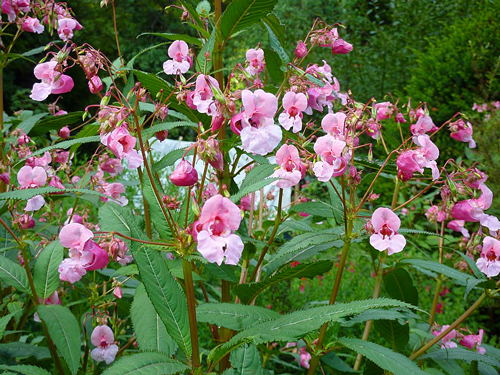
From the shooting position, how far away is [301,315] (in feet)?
2.94

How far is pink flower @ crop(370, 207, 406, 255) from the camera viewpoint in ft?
3.66

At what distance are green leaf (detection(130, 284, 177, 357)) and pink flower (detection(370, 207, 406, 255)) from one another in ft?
1.83

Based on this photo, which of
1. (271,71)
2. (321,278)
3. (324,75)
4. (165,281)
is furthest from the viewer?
(321,278)

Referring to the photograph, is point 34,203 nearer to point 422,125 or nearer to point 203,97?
point 203,97

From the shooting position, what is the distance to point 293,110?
1.20 meters

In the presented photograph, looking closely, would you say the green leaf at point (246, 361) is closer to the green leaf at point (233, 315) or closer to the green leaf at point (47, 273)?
the green leaf at point (233, 315)

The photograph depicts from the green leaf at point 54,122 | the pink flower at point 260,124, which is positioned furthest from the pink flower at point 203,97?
the green leaf at point 54,122

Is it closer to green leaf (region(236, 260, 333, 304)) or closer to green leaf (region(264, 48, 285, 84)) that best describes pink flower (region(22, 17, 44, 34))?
green leaf (region(264, 48, 285, 84))

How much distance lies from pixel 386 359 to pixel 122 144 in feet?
2.51

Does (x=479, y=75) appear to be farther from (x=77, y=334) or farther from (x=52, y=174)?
(x=77, y=334)

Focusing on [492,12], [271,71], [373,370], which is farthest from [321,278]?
[492,12]

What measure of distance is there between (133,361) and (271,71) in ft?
3.28

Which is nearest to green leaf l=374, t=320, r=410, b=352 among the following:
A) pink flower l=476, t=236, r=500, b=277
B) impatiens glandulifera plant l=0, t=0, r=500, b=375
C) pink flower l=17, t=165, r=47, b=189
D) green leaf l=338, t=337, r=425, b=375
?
impatiens glandulifera plant l=0, t=0, r=500, b=375

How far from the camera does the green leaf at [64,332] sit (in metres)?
1.19
